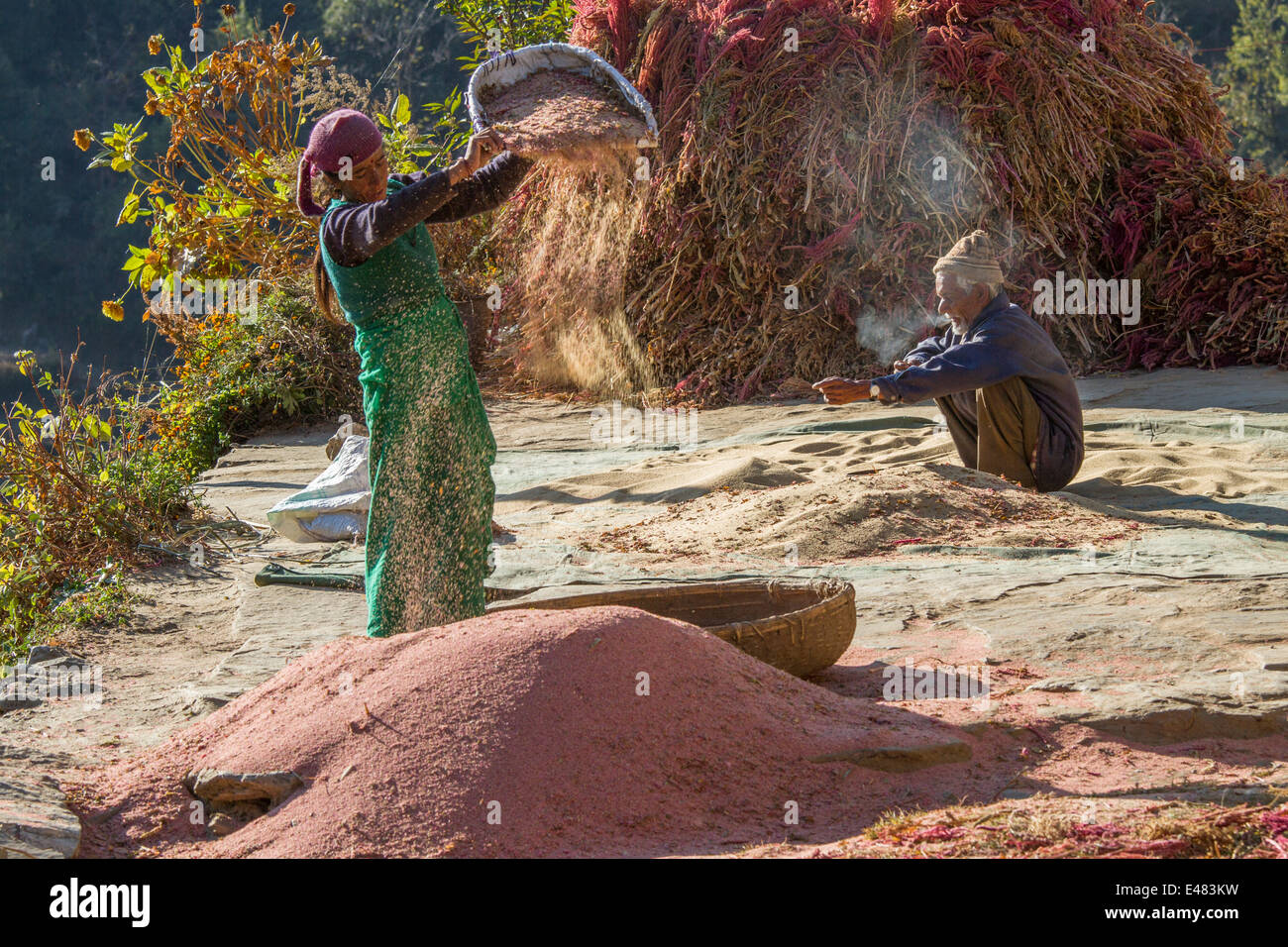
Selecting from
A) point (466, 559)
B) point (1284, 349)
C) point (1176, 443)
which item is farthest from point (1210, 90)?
point (466, 559)

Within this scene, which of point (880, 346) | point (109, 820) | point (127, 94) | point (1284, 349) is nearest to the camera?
point (109, 820)

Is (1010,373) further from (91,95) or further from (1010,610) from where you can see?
(91,95)

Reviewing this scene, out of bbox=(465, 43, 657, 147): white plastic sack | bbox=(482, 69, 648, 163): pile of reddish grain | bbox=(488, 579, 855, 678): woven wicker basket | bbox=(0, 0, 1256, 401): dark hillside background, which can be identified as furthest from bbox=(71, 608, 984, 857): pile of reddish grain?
bbox=(0, 0, 1256, 401): dark hillside background

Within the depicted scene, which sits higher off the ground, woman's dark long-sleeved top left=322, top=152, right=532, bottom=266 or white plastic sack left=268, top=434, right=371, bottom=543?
woman's dark long-sleeved top left=322, top=152, right=532, bottom=266

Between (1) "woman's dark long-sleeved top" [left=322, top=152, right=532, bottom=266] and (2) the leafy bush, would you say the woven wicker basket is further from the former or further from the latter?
(2) the leafy bush

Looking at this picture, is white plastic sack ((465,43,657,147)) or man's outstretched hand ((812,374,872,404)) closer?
white plastic sack ((465,43,657,147))

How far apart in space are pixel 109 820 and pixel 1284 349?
22.3 ft

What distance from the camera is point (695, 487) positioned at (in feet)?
18.5

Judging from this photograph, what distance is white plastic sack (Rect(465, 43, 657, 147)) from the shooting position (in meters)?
3.52

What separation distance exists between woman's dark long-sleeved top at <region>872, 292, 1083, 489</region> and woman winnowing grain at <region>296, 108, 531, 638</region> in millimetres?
1920

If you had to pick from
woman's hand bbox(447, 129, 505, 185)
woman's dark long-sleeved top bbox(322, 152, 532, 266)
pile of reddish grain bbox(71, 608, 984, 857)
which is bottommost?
pile of reddish grain bbox(71, 608, 984, 857)

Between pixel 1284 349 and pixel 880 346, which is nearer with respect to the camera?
pixel 1284 349

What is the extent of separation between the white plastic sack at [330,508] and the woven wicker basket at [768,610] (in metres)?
2.15
